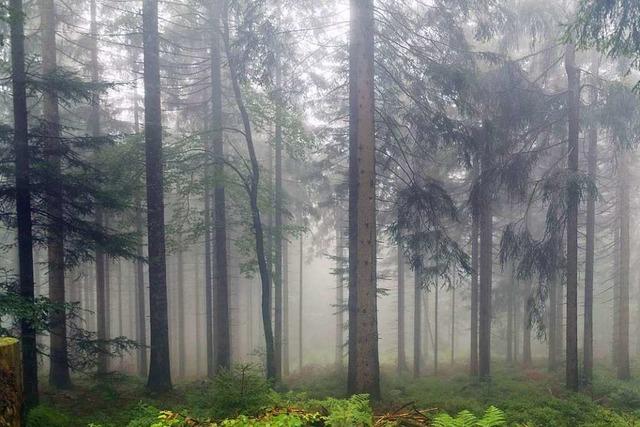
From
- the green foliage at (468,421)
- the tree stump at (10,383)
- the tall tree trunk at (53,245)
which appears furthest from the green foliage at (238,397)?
the tall tree trunk at (53,245)

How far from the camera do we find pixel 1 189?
838cm

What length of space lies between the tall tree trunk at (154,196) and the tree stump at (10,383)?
22.6 feet

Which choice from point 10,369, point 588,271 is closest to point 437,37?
point 588,271

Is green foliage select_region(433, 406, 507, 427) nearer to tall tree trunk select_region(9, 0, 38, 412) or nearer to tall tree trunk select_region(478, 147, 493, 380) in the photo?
tall tree trunk select_region(9, 0, 38, 412)

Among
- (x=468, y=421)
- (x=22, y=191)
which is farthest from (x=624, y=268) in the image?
(x=22, y=191)

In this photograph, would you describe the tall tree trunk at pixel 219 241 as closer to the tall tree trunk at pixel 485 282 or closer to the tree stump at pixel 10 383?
the tall tree trunk at pixel 485 282

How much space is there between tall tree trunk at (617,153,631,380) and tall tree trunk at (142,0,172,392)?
1707cm

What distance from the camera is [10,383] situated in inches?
138

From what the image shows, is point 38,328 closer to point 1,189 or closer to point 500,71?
point 1,189

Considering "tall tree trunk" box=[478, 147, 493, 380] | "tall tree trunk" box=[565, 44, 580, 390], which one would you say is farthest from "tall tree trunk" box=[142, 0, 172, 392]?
"tall tree trunk" box=[565, 44, 580, 390]

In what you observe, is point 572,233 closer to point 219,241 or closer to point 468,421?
point 468,421

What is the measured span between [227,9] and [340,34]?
3418mm

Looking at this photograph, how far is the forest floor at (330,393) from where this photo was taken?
6.17 meters

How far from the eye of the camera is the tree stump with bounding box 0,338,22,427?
3.46m
